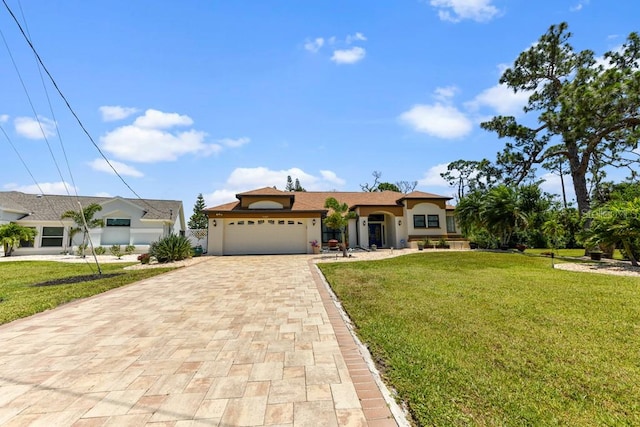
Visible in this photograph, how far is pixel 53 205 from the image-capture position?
2481 centimetres

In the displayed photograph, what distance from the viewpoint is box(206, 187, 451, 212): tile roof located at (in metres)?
21.6

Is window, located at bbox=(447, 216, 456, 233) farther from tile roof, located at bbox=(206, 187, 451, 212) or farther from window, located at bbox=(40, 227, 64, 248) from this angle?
window, located at bbox=(40, 227, 64, 248)

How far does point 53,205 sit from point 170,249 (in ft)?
58.6

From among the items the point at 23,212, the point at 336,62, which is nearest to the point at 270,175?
the point at 336,62

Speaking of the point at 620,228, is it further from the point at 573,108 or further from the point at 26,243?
the point at 26,243

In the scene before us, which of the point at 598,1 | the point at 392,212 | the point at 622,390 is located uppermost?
the point at 598,1

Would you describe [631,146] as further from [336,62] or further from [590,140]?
[336,62]

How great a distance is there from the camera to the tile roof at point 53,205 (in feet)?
74.8

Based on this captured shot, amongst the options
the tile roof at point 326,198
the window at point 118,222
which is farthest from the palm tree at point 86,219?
the tile roof at point 326,198

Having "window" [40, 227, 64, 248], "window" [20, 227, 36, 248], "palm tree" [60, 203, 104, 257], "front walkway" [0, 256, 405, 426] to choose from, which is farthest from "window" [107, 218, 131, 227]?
"front walkway" [0, 256, 405, 426]

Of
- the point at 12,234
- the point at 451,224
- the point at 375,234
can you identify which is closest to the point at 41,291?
the point at 12,234

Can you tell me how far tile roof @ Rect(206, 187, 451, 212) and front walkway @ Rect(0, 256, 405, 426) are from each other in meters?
15.5

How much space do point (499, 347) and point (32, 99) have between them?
13943mm

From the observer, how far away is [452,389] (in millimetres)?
2713
